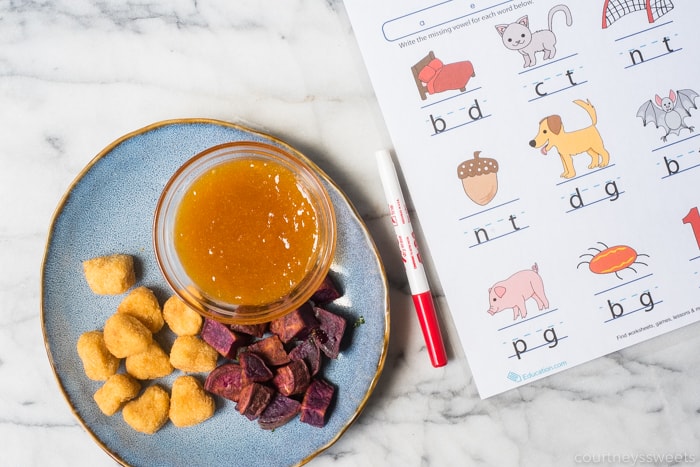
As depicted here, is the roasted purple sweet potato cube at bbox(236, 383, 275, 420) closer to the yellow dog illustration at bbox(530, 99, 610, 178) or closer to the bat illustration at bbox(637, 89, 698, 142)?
the yellow dog illustration at bbox(530, 99, 610, 178)

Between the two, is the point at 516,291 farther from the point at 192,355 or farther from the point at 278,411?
the point at 192,355

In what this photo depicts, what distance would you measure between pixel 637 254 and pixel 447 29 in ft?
2.02

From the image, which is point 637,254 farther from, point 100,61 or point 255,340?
point 100,61

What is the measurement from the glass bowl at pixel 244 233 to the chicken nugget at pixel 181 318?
69 mm

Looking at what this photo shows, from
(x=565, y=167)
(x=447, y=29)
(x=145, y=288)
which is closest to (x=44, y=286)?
(x=145, y=288)

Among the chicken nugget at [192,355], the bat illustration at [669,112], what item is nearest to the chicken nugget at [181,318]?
the chicken nugget at [192,355]

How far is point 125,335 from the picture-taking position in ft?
3.72

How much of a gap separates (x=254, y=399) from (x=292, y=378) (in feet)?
0.27

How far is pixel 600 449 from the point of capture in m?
1.28

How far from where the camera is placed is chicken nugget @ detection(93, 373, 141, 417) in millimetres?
1151

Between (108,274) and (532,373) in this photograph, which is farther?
(532,373)

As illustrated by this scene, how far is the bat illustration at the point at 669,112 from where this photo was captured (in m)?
1.26

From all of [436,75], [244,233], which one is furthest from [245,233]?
[436,75]

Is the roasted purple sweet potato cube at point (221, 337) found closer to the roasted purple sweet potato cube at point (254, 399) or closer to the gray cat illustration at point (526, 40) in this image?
the roasted purple sweet potato cube at point (254, 399)
